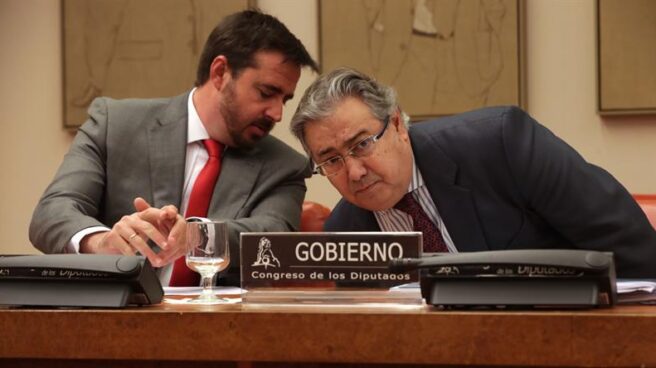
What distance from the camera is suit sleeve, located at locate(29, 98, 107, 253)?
9.07 feet

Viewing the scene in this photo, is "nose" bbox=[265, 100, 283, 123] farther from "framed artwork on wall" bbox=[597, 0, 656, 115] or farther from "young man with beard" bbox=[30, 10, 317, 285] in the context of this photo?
"framed artwork on wall" bbox=[597, 0, 656, 115]

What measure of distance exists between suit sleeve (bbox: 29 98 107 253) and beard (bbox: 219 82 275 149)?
1.30 feet

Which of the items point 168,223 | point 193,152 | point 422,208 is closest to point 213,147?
point 193,152

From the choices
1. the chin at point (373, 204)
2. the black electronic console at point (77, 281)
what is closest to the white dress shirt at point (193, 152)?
the chin at point (373, 204)

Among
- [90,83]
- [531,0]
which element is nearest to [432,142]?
[531,0]

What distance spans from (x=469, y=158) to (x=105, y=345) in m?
1.24

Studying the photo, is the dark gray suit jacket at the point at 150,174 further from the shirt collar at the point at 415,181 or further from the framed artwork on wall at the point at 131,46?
the framed artwork on wall at the point at 131,46

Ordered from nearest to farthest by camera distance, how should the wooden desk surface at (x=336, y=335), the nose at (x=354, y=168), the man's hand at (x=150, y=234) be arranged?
the wooden desk surface at (x=336, y=335), the man's hand at (x=150, y=234), the nose at (x=354, y=168)

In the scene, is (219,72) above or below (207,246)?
above

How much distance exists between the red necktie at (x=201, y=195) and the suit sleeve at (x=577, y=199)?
3.24 ft

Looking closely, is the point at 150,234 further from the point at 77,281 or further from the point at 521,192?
the point at 521,192

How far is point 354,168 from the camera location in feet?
8.07

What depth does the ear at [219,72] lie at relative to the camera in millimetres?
3162

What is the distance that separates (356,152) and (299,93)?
5.03ft
